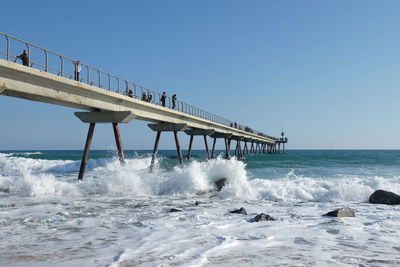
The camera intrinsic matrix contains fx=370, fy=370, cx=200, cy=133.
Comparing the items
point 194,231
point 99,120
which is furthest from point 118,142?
point 194,231

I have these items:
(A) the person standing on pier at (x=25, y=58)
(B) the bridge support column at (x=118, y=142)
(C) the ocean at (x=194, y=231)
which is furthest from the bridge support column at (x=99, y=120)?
(A) the person standing on pier at (x=25, y=58)

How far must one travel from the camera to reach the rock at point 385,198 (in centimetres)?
1199

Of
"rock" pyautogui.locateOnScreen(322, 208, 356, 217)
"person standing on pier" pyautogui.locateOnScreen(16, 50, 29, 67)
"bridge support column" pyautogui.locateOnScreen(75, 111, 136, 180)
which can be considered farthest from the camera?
"bridge support column" pyautogui.locateOnScreen(75, 111, 136, 180)

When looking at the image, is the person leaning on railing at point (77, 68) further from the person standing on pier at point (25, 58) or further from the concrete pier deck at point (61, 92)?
the person standing on pier at point (25, 58)

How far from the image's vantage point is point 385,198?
12180 mm

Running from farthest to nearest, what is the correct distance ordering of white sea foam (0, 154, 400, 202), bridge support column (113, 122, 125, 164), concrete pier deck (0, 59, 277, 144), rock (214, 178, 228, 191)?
bridge support column (113, 122, 125, 164) < rock (214, 178, 228, 191) < white sea foam (0, 154, 400, 202) < concrete pier deck (0, 59, 277, 144)

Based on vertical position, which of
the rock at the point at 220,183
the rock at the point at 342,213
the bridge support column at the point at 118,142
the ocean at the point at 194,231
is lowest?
the ocean at the point at 194,231

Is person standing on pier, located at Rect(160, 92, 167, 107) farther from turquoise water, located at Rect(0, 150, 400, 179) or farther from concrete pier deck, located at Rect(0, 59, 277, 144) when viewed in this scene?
turquoise water, located at Rect(0, 150, 400, 179)

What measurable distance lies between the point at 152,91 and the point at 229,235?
61.9 ft

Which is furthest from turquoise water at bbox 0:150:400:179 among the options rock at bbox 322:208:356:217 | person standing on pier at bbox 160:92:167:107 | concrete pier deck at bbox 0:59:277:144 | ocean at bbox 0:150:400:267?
rock at bbox 322:208:356:217

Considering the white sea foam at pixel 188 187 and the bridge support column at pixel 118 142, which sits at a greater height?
the bridge support column at pixel 118 142

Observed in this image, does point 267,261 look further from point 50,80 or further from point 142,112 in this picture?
point 142,112

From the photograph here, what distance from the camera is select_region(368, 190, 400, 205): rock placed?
11992mm

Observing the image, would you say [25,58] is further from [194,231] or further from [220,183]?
[194,231]
